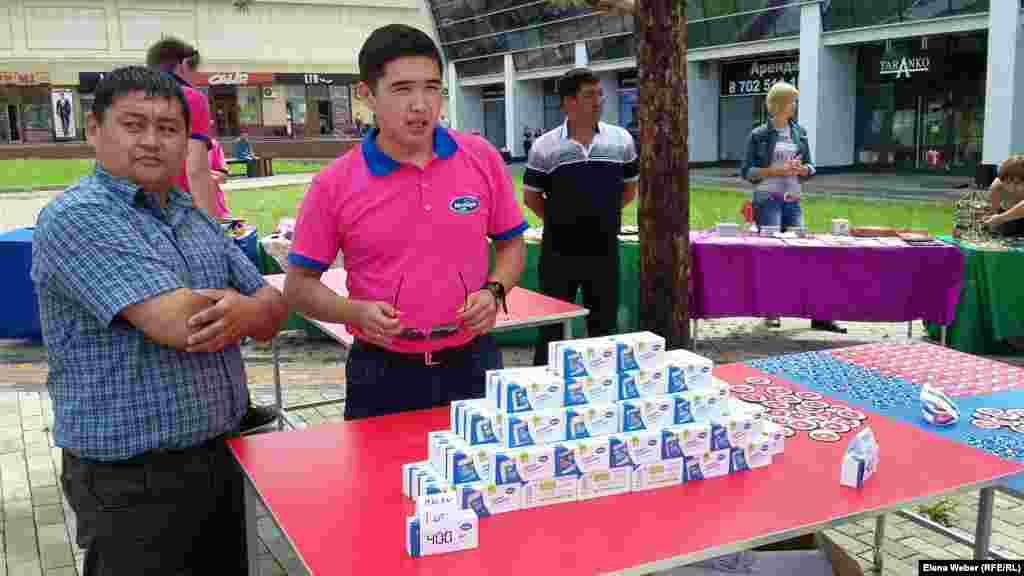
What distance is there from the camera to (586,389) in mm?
2068

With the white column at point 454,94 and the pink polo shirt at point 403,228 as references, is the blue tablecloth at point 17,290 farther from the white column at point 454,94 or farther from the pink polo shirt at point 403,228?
the white column at point 454,94

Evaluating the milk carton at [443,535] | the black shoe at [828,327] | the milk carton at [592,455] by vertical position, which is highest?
the milk carton at [592,455]

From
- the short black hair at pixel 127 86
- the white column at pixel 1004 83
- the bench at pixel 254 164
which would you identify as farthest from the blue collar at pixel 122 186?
the bench at pixel 254 164

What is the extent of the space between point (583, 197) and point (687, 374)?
304 centimetres

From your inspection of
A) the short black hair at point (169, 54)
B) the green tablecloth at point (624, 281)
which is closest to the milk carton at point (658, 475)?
the short black hair at point (169, 54)

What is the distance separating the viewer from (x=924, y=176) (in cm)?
2298

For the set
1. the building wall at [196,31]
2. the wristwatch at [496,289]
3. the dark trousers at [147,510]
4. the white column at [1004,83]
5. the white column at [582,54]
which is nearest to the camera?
the dark trousers at [147,510]

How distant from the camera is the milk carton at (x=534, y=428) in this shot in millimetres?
1966

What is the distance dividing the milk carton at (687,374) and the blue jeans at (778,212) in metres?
5.24

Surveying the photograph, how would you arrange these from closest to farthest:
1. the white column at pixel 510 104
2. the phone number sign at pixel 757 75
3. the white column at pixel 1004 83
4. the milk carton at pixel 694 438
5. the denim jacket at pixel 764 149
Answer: the milk carton at pixel 694 438
the denim jacket at pixel 764 149
the white column at pixel 1004 83
the phone number sign at pixel 757 75
the white column at pixel 510 104

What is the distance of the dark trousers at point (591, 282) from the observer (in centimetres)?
521

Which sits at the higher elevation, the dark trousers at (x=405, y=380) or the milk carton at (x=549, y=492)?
the dark trousers at (x=405, y=380)

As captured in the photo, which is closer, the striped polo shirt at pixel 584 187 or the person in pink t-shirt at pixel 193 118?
the person in pink t-shirt at pixel 193 118

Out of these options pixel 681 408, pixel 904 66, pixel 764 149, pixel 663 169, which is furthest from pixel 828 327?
pixel 904 66
